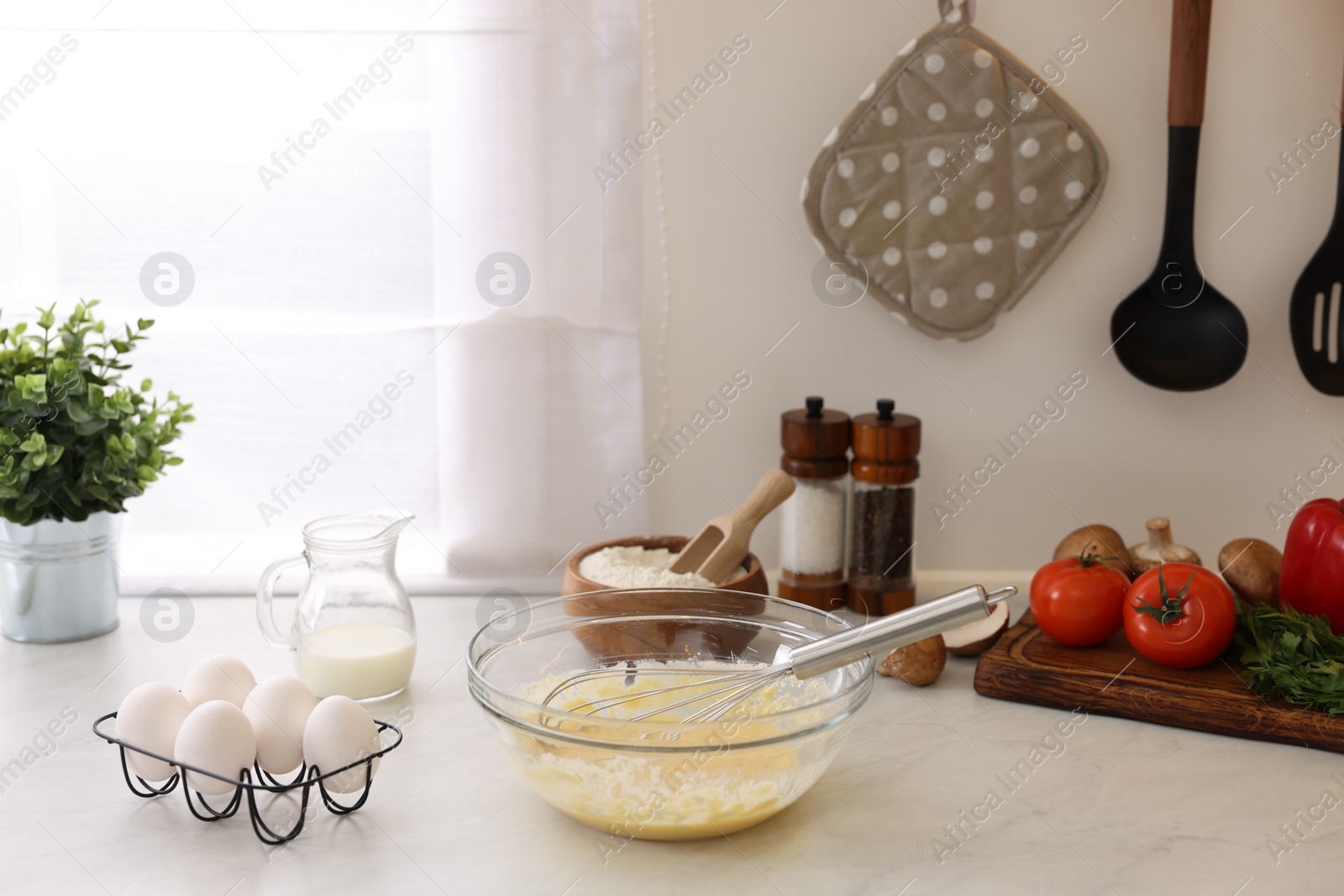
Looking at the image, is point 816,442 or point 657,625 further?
point 816,442

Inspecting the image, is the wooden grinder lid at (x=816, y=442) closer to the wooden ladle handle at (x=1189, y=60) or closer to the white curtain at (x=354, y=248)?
the white curtain at (x=354, y=248)

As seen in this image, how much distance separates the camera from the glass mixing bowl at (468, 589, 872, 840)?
0.70 m

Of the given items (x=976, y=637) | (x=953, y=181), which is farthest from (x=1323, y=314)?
(x=976, y=637)

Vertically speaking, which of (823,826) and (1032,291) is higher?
(1032,291)

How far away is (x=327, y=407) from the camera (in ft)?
3.95

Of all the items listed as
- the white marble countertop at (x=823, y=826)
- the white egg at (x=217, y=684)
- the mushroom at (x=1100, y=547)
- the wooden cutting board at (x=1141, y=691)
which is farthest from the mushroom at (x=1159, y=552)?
the white egg at (x=217, y=684)

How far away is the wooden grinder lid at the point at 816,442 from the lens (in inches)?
43.2

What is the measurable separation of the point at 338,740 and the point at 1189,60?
0.99 metres

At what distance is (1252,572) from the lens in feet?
3.34

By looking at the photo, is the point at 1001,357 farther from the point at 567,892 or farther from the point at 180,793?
the point at 180,793

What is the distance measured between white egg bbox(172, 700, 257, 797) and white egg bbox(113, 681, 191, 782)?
0.02 metres

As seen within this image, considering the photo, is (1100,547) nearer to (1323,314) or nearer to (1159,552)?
(1159,552)

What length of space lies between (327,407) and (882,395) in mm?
611

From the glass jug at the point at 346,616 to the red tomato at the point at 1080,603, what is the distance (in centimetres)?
57
